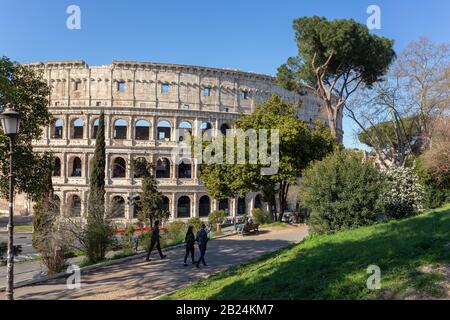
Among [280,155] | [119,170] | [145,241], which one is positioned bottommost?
[145,241]

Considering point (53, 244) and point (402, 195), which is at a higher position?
point (402, 195)

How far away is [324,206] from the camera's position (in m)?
12.1

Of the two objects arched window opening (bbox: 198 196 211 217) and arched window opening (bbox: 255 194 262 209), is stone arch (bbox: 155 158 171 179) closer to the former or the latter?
arched window opening (bbox: 198 196 211 217)

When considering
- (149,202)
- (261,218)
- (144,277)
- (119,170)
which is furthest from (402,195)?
(119,170)

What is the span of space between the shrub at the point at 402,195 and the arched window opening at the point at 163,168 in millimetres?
25500

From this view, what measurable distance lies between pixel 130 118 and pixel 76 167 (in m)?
8.29

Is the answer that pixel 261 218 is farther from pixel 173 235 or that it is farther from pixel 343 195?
pixel 343 195

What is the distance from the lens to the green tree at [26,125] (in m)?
12.1

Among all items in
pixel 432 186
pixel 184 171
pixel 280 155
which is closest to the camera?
pixel 280 155

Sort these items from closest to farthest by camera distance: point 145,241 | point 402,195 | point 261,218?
point 145,241 < point 402,195 < point 261,218

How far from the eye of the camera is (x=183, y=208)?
3750 cm

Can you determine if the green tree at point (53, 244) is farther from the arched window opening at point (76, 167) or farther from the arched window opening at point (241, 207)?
the arched window opening at point (241, 207)
